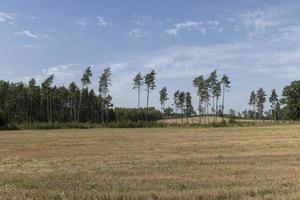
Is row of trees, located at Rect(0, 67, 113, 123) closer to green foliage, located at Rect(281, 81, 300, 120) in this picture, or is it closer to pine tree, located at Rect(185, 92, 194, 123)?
pine tree, located at Rect(185, 92, 194, 123)

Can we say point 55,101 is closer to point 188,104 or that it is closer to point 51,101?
point 51,101

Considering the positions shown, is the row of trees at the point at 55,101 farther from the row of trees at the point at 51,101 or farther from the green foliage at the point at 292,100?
the green foliage at the point at 292,100

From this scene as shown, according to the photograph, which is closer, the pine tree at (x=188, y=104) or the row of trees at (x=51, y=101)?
the row of trees at (x=51, y=101)

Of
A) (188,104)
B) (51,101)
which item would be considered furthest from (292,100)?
(51,101)

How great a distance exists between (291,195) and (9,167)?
1346 centimetres

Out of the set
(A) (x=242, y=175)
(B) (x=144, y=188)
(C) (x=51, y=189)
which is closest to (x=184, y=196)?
(B) (x=144, y=188)

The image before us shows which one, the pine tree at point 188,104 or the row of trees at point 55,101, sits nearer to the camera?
the row of trees at point 55,101

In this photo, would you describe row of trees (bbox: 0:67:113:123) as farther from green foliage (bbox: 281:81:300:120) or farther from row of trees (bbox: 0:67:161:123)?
green foliage (bbox: 281:81:300:120)

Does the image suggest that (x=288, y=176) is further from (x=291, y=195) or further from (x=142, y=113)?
(x=142, y=113)

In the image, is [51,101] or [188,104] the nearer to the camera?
[51,101]

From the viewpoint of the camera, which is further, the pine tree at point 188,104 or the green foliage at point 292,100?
the pine tree at point 188,104

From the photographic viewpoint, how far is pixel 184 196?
12.3 m

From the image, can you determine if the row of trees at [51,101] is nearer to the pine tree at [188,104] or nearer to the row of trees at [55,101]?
the row of trees at [55,101]

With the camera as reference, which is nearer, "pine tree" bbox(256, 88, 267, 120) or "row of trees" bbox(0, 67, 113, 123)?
"row of trees" bbox(0, 67, 113, 123)
